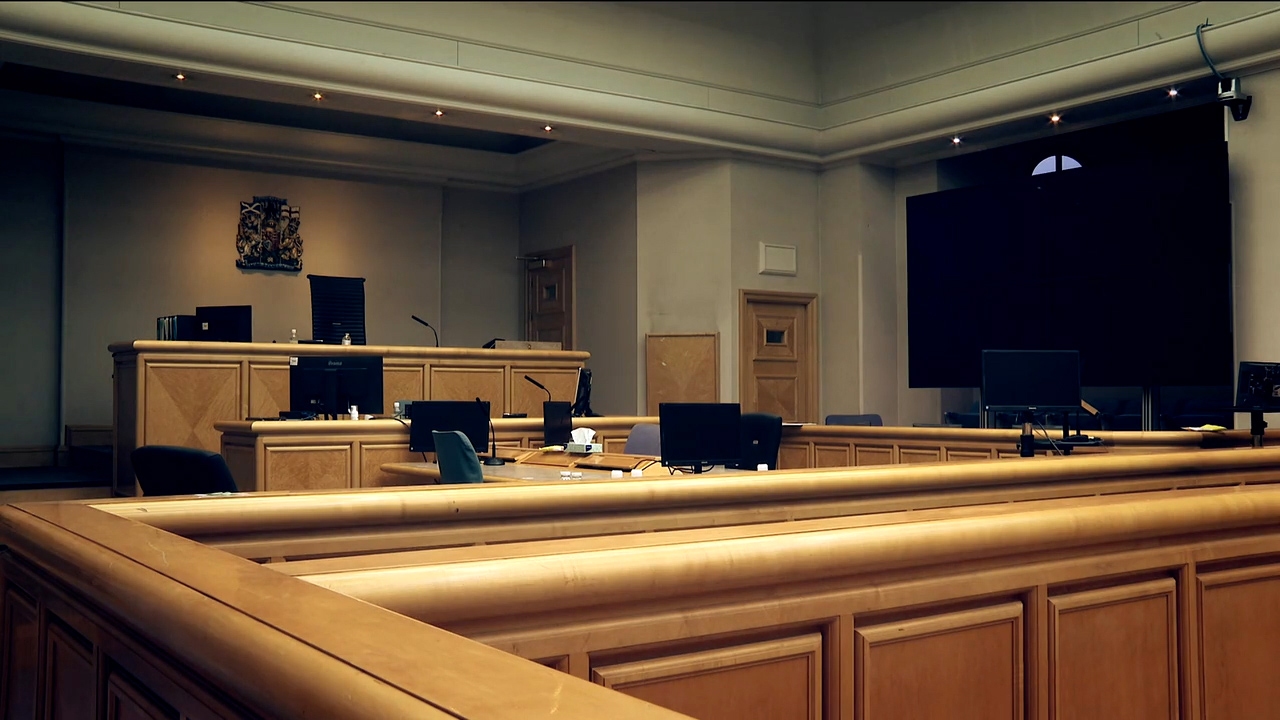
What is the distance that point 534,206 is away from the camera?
13.3m

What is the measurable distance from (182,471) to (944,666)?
291 centimetres

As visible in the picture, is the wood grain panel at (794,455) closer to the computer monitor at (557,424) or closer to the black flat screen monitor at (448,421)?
the computer monitor at (557,424)

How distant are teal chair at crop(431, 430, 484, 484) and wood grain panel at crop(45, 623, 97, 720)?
11.7ft

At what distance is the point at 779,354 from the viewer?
11.4m

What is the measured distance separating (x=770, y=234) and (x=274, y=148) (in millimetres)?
5340

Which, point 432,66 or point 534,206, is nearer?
point 432,66

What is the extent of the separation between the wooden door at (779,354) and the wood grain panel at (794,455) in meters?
2.54

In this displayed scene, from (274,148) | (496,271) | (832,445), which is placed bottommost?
(832,445)

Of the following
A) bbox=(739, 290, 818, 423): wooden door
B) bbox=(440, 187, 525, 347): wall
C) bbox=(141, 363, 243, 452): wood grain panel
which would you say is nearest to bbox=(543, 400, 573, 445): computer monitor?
bbox=(141, 363, 243, 452): wood grain panel

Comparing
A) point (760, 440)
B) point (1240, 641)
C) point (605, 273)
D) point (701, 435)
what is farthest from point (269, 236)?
point (1240, 641)

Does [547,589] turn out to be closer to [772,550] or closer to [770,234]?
[772,550]

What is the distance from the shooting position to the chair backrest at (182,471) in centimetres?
371

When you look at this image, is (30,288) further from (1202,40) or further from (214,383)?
(1202,40)

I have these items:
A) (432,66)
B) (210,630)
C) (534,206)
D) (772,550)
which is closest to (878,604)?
(772,550)
